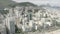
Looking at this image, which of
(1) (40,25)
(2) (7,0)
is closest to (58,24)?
(1) (40,25)

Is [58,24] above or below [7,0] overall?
below

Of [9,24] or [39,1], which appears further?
[39,1]

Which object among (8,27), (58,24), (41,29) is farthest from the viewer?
(58,24)

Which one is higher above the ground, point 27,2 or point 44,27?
point 27,2

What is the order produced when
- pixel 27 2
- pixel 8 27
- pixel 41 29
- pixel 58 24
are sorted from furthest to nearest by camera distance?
1. pixel 27 2
2. pixel 58 24
3. pixel 41 29
4. pixel 8 27

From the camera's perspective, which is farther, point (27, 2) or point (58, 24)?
point (27, 2)

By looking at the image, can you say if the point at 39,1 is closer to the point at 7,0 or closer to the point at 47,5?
the point at 47,5

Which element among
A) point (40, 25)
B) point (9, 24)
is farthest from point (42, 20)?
point (9, 24)

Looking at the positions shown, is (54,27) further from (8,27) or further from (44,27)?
(8,27)

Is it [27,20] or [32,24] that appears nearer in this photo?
[32,24]
